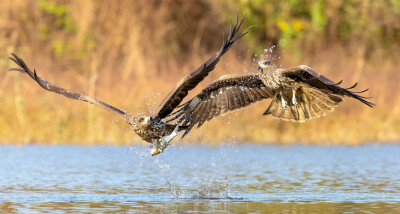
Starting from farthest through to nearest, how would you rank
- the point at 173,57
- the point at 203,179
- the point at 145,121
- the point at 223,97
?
the point at 173,57
the point at 203,179
the point at 223,97
the point at 145,121

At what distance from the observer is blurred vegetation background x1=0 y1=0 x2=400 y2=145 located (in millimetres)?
18203

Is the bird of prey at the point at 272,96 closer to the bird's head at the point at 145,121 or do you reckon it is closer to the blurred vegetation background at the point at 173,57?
the bird's head at the point at 145,121

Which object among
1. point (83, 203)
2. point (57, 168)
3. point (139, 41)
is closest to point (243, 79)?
point (83, 203)

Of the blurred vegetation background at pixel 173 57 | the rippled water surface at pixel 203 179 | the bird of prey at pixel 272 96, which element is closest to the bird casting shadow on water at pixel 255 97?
the bird of prey at pixel 272 96

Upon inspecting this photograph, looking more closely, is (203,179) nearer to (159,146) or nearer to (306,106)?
(306,106)

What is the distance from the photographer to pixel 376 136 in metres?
18.1

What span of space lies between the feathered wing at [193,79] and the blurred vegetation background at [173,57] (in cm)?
480

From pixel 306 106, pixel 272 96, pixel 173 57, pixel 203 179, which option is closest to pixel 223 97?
pixel 272 96

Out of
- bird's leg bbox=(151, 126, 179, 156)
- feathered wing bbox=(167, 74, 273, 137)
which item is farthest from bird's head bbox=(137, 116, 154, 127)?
feathered wing bbox=(167, 74, 273, 137)

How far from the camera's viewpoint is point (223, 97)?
11594 millimetres

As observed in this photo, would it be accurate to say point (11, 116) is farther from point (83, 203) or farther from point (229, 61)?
point (83, 203)

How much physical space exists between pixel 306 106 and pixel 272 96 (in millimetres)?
531

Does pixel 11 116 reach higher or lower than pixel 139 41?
lower

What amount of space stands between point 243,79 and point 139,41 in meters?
10.7
